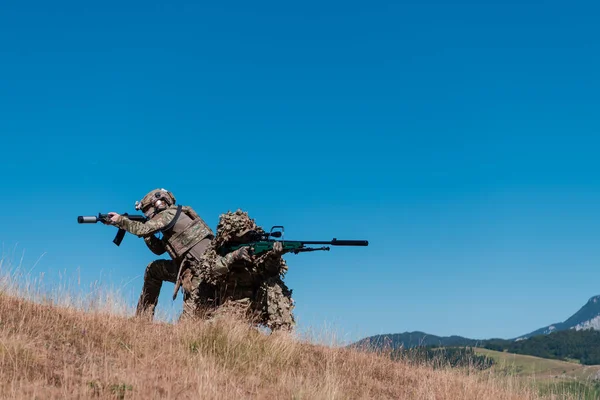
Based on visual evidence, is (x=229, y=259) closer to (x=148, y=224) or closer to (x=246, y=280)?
(x=246, y=280)

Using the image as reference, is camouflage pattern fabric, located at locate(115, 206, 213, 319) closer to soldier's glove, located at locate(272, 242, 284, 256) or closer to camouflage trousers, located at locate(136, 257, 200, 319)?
camouflage trousers, located at locate(136, 257, 200, 319)

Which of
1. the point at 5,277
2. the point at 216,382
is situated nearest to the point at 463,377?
the point at 216,382

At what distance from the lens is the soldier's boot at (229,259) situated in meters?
11.8

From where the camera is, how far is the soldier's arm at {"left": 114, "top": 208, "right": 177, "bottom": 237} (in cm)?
1327

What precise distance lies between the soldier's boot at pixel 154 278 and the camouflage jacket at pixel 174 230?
0.35m

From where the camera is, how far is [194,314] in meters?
12.8

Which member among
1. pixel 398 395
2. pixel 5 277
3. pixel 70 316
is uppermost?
pixel 5 277

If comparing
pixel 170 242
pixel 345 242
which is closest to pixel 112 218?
pixel 170 242

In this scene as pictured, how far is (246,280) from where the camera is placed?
12430 mm

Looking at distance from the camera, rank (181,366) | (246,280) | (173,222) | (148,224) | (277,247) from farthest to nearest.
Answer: (173,222), (148,224), (246,280), (277,247), (181,366)

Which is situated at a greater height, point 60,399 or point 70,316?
point 70,316

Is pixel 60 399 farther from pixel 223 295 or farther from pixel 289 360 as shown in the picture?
pixel 223 295

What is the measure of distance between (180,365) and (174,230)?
5.07 meters

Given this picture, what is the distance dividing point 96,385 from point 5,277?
5.00 metres
